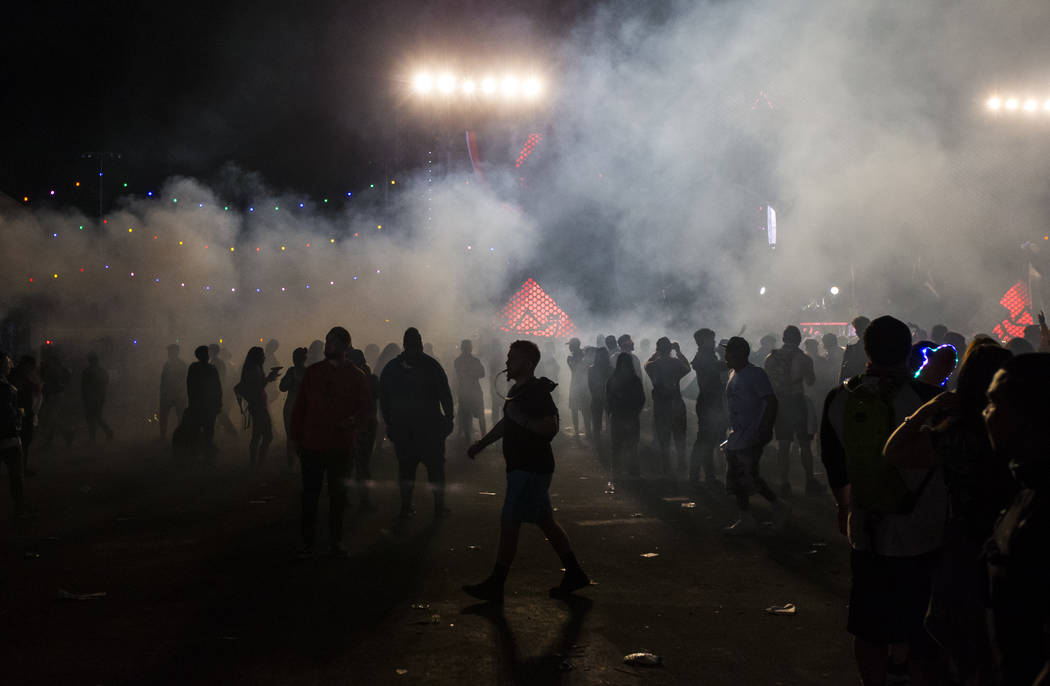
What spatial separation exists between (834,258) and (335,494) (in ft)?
69.1

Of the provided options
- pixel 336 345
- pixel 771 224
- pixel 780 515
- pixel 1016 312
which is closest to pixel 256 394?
pixel 336 345

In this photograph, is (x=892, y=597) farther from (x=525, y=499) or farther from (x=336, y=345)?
(x=336, y=345)

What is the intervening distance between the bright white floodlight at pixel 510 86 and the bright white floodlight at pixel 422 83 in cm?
185

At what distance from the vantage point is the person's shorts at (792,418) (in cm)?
895

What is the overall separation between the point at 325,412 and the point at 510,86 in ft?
53.6

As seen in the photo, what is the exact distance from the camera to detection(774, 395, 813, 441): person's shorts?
8.95 meters

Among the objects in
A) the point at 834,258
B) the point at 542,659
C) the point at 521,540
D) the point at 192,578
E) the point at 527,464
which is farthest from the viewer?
the point at 834,258

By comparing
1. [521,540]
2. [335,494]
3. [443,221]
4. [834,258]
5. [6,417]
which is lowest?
[521,540]

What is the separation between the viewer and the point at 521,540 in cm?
678

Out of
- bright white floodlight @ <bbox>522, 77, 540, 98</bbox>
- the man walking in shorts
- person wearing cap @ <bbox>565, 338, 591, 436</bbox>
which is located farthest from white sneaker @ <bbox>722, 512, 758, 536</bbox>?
bright white floodlight @ <bbox>522, 77, 540, 98</bbox>

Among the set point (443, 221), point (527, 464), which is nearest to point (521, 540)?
point (527, 464)

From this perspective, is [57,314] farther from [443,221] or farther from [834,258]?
[834,258]

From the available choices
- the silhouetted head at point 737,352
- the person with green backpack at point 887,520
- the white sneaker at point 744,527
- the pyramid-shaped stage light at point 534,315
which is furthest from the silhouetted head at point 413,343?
the pyramid-shaped stage light at point 534,315

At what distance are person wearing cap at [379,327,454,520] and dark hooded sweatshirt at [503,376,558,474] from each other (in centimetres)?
236
